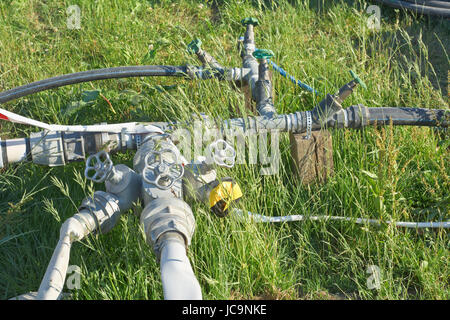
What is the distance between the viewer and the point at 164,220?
75.9 inches

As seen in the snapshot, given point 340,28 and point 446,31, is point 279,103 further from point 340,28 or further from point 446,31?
point 446,31

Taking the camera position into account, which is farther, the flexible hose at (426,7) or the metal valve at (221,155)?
the flexible hose at (426,7)

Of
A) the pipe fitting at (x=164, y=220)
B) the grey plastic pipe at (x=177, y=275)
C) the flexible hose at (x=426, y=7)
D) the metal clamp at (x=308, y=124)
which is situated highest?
the flexible hose at (x=426, y=7)

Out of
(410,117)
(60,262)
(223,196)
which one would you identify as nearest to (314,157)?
(410,117)

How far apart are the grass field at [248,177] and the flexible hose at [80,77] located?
16 centimetres

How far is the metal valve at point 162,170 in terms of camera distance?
2105 mm

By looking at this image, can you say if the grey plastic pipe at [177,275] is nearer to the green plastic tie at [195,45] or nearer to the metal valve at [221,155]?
the metal valve at [221,155]

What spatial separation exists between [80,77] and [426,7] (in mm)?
2901

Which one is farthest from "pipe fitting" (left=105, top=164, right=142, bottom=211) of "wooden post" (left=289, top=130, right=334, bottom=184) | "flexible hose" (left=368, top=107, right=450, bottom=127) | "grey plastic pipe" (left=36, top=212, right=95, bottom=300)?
"flexible hose" (left=368, top=107, right=450, bottom=127)

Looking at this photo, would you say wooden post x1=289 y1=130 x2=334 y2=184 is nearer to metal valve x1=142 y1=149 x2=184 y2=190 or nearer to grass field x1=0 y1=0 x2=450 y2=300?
grass field x1=0 y1=0 x2=450 y2=300

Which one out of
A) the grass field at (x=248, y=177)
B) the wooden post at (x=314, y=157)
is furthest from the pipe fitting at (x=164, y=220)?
the wooden post at (x=314, y=157)

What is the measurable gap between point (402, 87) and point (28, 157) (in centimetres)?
253

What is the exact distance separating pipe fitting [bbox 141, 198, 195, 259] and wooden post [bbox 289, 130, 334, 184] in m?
0.83

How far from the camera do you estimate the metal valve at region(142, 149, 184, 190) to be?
211 centimetres
